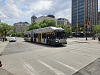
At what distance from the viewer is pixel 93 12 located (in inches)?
5325

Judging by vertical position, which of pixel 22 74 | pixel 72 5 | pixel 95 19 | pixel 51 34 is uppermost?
pixel 72 5

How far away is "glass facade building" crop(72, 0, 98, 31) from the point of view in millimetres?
125688

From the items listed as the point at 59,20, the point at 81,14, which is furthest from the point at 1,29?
the point at 59,20

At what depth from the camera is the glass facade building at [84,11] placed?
126m

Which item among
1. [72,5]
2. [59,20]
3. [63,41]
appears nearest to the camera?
[63,41]

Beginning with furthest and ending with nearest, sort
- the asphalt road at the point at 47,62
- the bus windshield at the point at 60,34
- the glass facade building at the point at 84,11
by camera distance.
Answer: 1. the glass facade building at the point at 84,11
2. the bus windshield at the point at 60,34
3. the asphalt road at the point at 47,62

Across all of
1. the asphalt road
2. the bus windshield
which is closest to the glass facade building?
the bus windshield

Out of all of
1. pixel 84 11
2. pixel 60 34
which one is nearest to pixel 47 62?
pixel 60 34

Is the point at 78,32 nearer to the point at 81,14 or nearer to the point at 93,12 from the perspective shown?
the point at 81,14

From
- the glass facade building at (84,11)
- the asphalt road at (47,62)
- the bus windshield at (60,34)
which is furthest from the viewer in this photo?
the glass facade building at (84,11)

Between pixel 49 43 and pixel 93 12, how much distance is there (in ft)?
385

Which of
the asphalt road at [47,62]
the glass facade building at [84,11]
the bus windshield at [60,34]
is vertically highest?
the glass facade building at [84,11]

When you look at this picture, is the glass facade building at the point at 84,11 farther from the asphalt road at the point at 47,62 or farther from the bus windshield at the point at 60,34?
the asphalt road at the point at 47,62

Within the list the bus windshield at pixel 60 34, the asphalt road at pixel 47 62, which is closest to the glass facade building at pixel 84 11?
the bus windshield at pixel 60 34
